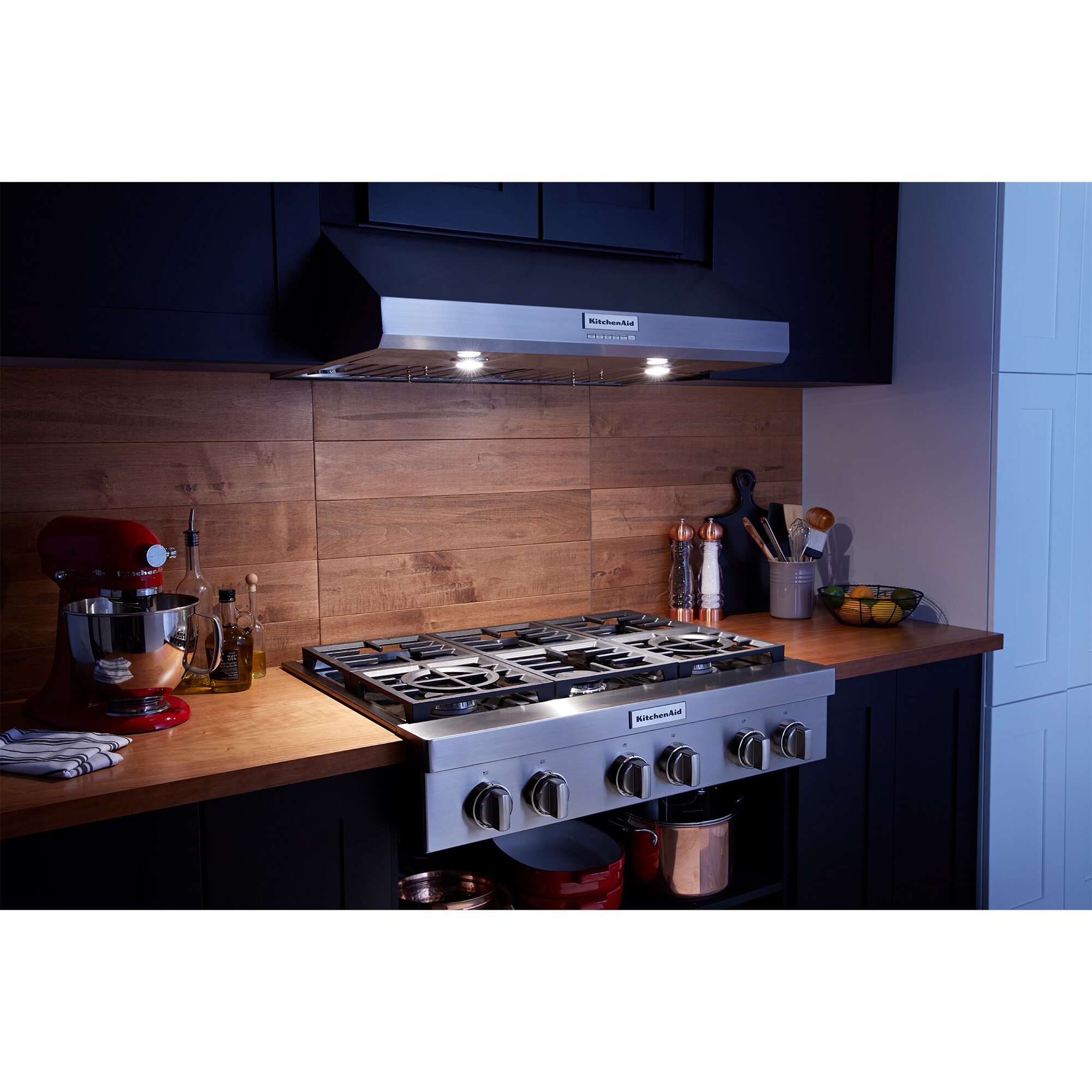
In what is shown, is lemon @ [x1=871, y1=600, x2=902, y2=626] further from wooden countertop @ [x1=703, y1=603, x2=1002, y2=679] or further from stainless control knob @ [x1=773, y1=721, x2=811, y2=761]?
stainless control knob @ [x1=773, y1=721, x2=811, y2=761]

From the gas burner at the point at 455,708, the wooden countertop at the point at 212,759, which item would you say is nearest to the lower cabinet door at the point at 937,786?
the gas burner at the point at 455,708

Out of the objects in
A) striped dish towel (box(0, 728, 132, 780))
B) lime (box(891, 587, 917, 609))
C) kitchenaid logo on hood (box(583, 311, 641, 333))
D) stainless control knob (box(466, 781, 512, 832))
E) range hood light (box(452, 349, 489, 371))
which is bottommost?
stainless control knob (box(466, 781, 512, 832))

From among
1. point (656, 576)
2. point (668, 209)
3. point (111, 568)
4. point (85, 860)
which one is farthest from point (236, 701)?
point (668, 209)

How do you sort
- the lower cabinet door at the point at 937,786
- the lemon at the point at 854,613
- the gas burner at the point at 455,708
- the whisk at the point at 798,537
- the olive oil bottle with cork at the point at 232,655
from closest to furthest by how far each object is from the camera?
the gas burner at the point at 455,708, the olive oil bottle with cork at the point at 232,655, the lower cabinet door at the point at 937,786, the lemon at the point at 854,613, the whisk at the point at 798,537

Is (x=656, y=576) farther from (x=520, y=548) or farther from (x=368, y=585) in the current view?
(x=368, y=585)

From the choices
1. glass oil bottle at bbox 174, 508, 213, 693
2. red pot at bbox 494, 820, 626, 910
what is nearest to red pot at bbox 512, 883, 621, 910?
red pot at bbox 494, 820, 626, 910

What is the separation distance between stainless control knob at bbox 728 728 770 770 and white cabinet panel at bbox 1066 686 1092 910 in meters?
1.12

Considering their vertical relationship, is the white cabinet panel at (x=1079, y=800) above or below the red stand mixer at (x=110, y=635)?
below

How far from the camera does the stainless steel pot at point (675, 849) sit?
206 cm

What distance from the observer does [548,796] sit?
1.66 metres

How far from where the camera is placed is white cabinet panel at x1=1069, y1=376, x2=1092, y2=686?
249cm

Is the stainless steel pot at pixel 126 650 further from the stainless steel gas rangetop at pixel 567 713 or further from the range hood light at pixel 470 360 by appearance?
the range hood light at pixel 470 360

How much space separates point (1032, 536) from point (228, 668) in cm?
196

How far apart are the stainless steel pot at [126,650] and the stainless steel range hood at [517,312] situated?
23.1 inches
